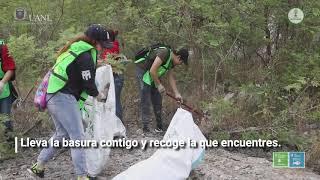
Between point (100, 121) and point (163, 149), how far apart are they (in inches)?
27.3

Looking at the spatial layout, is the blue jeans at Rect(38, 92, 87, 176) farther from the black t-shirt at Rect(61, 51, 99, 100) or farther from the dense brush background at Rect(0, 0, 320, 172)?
the dense brush background at Rect(0, 0, 320, 172)

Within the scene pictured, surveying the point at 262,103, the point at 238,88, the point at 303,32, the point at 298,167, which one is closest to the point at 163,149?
the point at 298,167

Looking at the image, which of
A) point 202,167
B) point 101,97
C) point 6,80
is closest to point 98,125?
point 101,97

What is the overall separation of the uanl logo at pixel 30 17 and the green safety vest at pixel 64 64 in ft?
12.1

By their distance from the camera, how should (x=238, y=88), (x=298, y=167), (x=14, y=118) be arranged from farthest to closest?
(x=238, y=88) → (x=14, y=118) → (x=298, y=167)

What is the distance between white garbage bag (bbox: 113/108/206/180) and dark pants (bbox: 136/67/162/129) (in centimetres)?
190

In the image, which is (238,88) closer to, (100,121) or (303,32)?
(303,32)

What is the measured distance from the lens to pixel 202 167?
4.99 m

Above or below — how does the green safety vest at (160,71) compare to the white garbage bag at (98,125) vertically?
above

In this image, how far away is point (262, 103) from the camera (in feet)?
21.0

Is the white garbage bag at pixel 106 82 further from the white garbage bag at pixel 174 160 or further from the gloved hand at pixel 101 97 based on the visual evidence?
the white garbage bag at pixel 174 160

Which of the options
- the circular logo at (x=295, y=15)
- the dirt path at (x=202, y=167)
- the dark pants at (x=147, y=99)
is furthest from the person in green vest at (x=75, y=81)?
the circular logo at (x=295, y=15)

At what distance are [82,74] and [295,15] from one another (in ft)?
12.7

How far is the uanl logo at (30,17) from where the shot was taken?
780 centimetres
